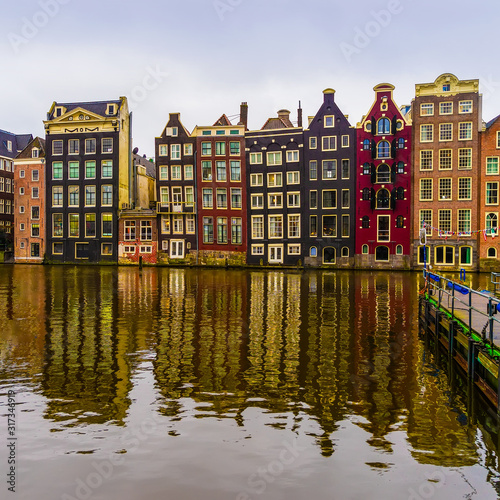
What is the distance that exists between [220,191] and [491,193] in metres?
36.6

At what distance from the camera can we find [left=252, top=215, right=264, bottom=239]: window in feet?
231

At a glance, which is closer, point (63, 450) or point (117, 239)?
point (63, 450)

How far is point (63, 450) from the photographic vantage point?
1042 centimetres

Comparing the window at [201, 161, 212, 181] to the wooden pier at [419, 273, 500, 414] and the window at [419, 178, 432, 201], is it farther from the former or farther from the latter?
the wooden pier at [419, 273, 500, 414]

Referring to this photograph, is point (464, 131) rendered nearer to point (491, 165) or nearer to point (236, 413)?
point (491, 165)

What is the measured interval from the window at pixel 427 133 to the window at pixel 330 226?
50.3 feet

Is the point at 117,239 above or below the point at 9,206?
below

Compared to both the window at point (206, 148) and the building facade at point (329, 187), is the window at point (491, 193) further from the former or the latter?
the window at point (206, 148)

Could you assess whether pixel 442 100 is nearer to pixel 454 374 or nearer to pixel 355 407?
pixel 454 374

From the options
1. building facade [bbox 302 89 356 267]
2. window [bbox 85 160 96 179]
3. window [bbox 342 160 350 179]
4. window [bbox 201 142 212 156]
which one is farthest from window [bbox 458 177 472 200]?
window [bbox 85 160 96 179]

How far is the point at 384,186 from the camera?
2544 inches

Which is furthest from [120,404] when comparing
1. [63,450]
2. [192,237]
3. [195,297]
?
[192,237]

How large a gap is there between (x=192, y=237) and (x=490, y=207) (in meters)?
40.8

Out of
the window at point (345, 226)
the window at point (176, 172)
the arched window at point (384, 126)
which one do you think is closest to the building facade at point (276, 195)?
the window at point (345, 226)
